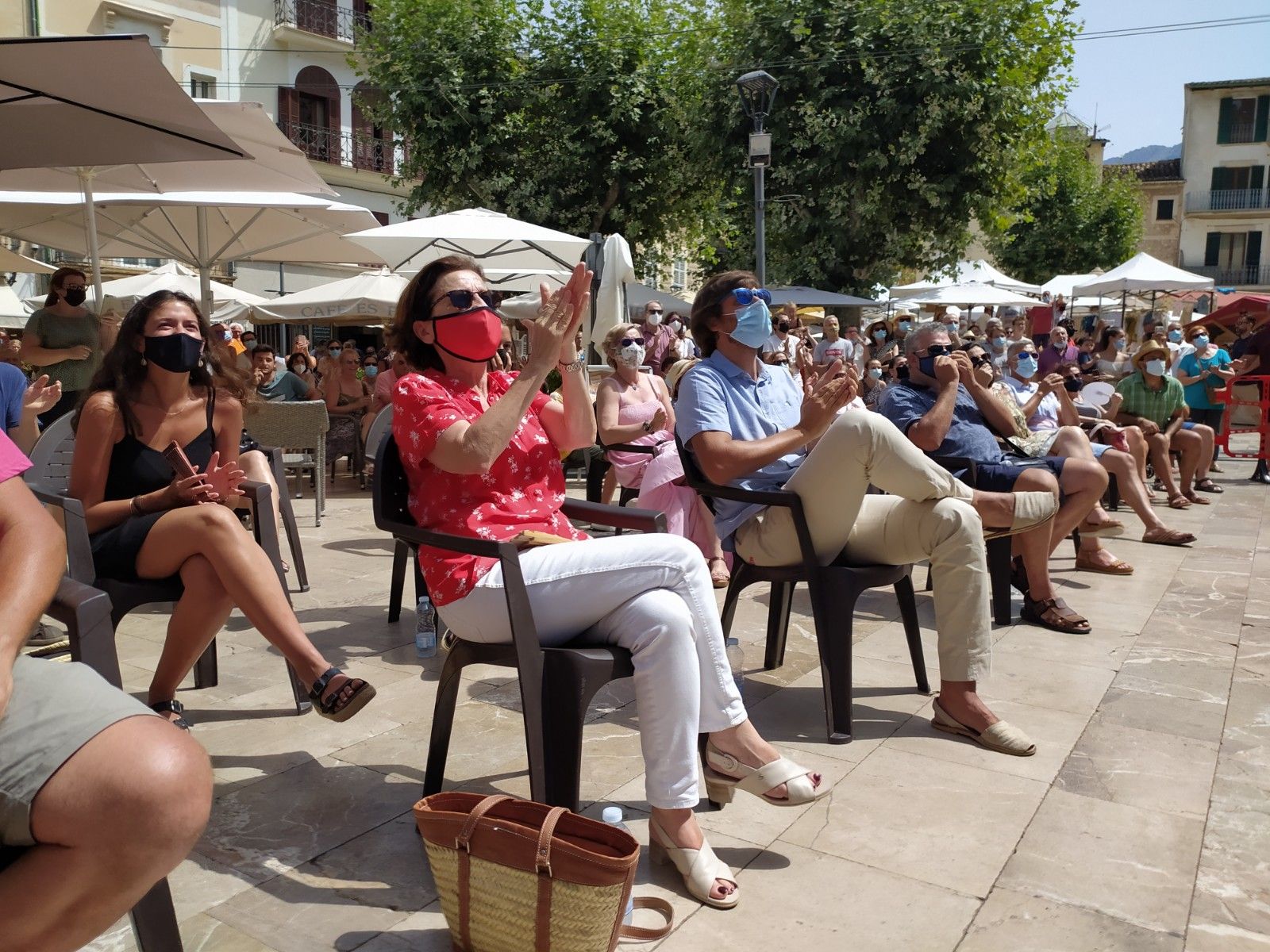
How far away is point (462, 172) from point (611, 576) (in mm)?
19124

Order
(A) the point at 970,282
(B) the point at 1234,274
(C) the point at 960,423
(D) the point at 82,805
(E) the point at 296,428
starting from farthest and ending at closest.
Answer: (B) the point at 1234,274
(A) the point at 970,282
(E) the point at 296,428
(C) the point at 960,423
(D) the point at 82,805

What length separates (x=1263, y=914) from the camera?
243 centimetres

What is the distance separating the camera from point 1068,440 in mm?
5516

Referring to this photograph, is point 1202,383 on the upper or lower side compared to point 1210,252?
lower

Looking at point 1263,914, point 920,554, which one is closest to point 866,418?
point 920,554

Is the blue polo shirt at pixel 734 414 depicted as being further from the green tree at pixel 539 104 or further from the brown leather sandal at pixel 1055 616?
the green tree at pixel 539 104

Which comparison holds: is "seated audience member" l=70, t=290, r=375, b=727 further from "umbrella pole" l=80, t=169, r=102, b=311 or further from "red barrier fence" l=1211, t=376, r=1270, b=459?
"red barrier fence" l=1211, t=376, r=1270, b=459

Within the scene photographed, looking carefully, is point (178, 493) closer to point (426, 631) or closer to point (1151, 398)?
point (426, 631)

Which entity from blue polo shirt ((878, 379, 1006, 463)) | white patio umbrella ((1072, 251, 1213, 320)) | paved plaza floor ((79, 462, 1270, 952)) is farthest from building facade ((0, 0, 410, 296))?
paved plaza floor ((79, 462, 1270, 952))

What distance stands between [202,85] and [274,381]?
1954 cm

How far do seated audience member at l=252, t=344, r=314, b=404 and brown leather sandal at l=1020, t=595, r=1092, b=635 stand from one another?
591cm

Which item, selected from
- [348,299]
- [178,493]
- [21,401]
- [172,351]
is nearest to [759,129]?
[348,299]

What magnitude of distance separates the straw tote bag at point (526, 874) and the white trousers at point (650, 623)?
0.40 meters

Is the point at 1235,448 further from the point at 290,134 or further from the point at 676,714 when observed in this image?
the point at 290,134
